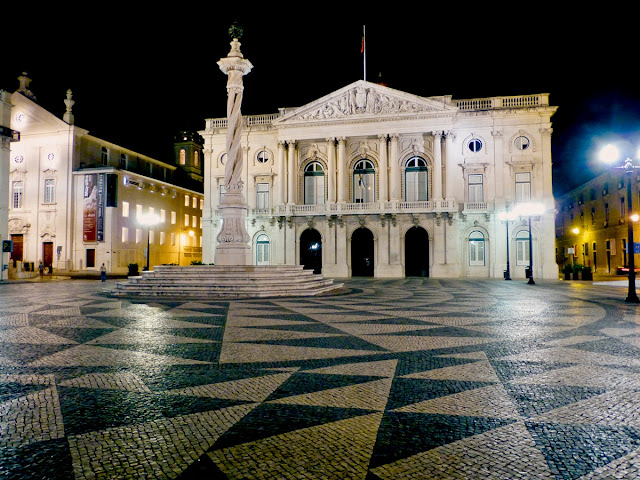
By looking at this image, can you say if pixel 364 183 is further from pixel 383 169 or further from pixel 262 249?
pixel 262 249

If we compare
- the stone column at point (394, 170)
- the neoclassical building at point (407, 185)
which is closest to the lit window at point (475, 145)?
the neoclassical building at point (407, 185)

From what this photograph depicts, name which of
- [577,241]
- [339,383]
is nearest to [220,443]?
[339,383]

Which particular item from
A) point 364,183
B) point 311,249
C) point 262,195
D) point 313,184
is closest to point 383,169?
point 364,183

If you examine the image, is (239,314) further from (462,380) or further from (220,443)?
(220,443)

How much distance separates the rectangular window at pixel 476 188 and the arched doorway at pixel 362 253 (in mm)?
9864

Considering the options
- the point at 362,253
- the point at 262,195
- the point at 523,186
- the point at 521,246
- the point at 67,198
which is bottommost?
the point at 362,253

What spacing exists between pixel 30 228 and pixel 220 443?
50.4m

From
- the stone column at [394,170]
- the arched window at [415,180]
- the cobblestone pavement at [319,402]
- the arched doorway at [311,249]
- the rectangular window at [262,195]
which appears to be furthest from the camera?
the rectangular window at [262,195]

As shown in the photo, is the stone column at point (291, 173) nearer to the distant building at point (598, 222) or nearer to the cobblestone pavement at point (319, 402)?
the distant building at point (598, 222)

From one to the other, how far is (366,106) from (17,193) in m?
37.0

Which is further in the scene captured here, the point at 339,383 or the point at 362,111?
the point at 362,111

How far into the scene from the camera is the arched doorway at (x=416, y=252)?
4122cm

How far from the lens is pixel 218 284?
62.5ft

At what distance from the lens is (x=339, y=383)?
5.91 meters
